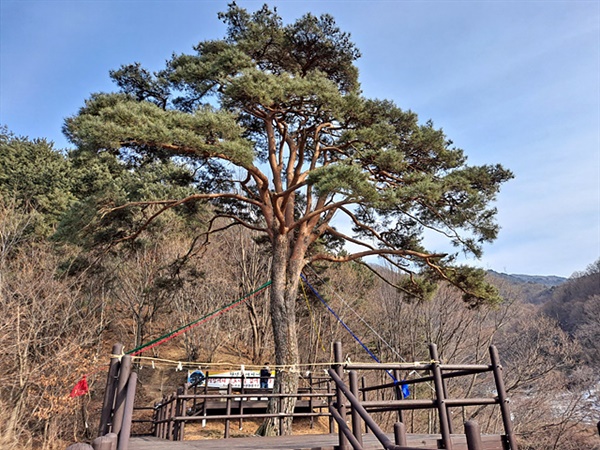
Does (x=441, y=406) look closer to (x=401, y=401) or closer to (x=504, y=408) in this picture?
(x=401, y=401)

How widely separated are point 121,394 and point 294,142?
8321mm

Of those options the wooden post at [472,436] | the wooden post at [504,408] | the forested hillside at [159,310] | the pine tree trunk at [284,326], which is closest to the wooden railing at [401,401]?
the wooden post at [504,408]

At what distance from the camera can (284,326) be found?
8500mm

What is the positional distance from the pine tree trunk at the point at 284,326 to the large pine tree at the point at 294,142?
2cm

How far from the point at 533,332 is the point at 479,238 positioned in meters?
10.5

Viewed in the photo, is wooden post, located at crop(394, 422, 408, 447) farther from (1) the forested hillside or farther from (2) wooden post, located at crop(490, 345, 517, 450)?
(1) the forested hillside

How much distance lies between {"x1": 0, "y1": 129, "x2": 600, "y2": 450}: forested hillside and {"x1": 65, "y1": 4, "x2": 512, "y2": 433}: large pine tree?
110 centimetres

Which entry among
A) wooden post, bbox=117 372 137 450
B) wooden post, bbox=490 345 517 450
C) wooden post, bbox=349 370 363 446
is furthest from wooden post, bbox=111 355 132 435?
wooden post, bbox=490 345 517 450

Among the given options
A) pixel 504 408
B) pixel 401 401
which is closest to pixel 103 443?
pixel 401 401

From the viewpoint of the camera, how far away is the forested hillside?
9188mm

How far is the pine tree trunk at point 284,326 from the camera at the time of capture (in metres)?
7.92

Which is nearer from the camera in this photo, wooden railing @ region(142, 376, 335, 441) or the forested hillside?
wooden railing @ region(142, 376, 335, 441)

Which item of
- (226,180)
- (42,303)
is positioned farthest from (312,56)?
(42,303)

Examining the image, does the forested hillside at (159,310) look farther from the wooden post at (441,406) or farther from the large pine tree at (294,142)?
the wooden post at (441,406)
